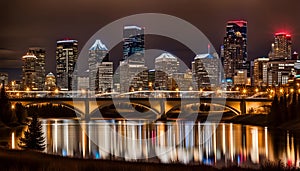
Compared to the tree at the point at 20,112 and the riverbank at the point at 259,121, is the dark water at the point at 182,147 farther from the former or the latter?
the tree at the point at 20,112

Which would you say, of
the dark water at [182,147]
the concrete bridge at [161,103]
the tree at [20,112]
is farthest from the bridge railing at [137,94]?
the dark water at [182,147]

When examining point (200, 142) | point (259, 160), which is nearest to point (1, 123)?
point (200, 142)

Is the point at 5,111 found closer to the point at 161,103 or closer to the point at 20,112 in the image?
the point at 20,112

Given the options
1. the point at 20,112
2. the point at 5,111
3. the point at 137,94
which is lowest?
the point at 20,112

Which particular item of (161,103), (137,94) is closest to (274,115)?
(161,103)

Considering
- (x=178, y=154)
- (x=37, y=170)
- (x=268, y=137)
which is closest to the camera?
(x=37, y=170)

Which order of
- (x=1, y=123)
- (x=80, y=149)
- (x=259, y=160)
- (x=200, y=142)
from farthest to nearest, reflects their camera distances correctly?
(x=1, y=123) < (x=200, y=142) < (x=80, y=149) < (x=259, y=160)

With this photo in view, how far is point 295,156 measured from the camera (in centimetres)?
4672

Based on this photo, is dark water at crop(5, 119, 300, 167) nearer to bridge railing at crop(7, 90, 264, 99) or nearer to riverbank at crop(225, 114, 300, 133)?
riverbank at crop(225, 114, 300, 133)

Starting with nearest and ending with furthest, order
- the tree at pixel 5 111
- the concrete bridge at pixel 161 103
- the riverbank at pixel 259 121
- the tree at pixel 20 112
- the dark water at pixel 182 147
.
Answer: the dark water at pixel 182 147, the riverbank at pixel 259 121, the tree at pixel 5 111, the tree at pixel 20 112, the concrete bridge at pixel 161 103

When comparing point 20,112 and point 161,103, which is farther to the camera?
point 161,103

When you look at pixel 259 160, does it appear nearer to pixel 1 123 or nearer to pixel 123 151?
pixel 123 151

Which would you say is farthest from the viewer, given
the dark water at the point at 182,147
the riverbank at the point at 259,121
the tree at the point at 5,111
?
the tree at the point at 5,111

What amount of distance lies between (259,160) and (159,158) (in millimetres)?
8142
